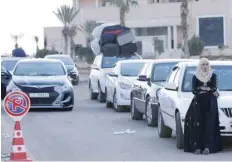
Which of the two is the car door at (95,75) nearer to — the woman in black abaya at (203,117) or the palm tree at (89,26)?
the woman in black abaya at (203,117)

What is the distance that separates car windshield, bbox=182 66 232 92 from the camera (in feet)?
48.6

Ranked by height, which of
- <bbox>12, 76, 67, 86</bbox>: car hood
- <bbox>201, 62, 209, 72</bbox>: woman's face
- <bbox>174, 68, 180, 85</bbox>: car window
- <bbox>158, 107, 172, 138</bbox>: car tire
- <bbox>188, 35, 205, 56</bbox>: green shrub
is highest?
<bbox>201, 62, 209, 72</bbox>: woman's face

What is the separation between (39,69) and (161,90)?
8.75 meters

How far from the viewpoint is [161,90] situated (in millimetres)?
16484

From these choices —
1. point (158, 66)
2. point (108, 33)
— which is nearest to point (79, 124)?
point (158, 66)

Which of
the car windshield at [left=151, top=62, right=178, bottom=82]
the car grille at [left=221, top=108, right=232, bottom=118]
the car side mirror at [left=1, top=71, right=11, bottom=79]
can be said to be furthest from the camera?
the car side mirror at [left=1, top=71, right=11, bottom=79]

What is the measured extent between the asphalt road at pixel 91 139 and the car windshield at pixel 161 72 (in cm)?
117

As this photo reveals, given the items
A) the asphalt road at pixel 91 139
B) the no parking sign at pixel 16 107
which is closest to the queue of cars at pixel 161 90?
the asphalt road at pixel 91 139

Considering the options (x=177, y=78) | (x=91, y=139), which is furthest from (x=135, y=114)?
(x=177, y=78)

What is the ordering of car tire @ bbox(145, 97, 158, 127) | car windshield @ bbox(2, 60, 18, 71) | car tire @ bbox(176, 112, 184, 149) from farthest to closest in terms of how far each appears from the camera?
1. car windshield @ bbox(2, 60, 18, 71)
2. car tire @ bbox(145, 97, 158, 127)
3. car tire @ bbox(176, 112, 184, 149)

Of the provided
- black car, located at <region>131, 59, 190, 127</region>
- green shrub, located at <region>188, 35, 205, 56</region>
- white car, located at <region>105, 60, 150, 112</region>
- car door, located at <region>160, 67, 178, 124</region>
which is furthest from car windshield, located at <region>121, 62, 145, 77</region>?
green shrub, located at <region>188, 35, 205, 56</region>

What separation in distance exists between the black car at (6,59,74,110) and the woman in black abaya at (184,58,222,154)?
9.88 metres

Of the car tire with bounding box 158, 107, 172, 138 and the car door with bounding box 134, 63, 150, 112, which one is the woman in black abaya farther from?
the car door with bounding box 134, 63, 150, 112

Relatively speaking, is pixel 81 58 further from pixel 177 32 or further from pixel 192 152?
pixel 192 152
